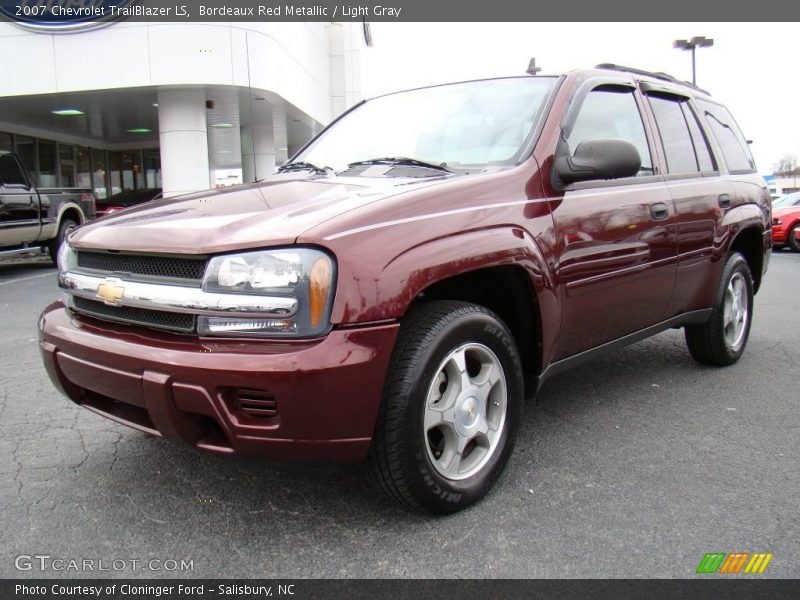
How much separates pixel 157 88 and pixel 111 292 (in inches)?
531

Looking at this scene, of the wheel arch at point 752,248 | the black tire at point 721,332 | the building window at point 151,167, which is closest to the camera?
the black tire at point 721,332

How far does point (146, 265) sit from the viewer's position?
8.00 feet

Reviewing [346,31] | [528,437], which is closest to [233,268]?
[528,437]

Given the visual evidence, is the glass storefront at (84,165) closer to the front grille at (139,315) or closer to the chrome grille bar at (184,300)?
the front grille at (139,315)

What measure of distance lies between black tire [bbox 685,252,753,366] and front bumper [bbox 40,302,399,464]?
2.96 m

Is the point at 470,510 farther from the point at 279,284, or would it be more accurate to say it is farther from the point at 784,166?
the point at 784,166

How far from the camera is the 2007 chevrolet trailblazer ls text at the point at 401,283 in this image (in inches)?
85.4

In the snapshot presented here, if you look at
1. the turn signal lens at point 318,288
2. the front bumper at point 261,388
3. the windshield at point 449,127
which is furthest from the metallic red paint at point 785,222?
the turn signal lens at point 318,288

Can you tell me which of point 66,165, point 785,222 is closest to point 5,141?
point 66,165

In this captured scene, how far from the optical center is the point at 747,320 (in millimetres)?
4852

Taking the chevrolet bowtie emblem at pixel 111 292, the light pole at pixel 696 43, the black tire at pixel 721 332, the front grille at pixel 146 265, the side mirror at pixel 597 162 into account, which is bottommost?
the black tire at pixel 721 332

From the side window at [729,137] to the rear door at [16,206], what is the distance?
33.2 feet
